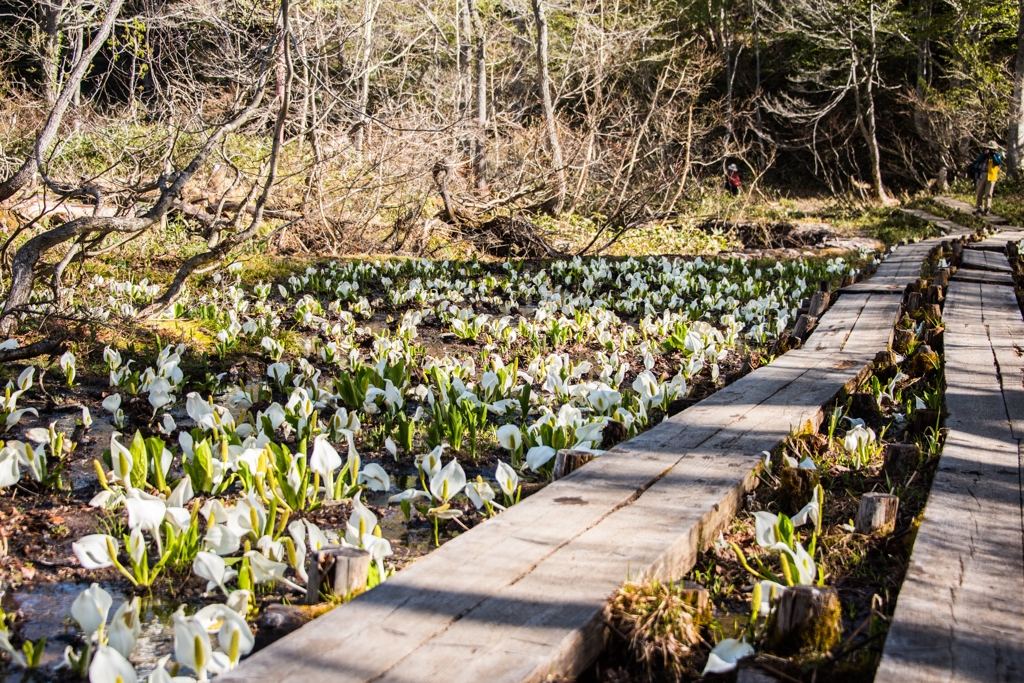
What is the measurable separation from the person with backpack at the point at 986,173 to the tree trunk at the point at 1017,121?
4759mm

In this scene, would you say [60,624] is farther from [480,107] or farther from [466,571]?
[480,107]

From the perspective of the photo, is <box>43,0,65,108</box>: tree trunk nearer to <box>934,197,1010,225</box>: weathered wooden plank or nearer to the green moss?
the green moss

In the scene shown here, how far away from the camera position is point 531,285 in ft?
29.4

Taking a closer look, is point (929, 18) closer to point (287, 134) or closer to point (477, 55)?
point (477, 55)

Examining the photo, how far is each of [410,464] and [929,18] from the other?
91.7 ft

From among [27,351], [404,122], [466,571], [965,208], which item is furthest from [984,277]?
[965,208]

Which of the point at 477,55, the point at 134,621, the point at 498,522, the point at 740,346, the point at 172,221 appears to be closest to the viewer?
the point at 134,621

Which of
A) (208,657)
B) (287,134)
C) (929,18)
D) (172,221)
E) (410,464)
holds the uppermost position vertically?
(929,18)

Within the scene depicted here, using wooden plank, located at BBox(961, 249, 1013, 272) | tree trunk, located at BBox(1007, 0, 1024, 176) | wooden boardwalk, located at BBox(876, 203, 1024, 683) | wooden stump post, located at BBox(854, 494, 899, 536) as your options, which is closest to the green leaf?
wooden stump post, located at BBox(854, 494, 899, 536)

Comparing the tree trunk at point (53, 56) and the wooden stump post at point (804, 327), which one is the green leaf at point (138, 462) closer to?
the wooden stump post at point (804, 327)

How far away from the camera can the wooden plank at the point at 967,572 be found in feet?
5.47

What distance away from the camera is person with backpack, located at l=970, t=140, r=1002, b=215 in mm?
18688

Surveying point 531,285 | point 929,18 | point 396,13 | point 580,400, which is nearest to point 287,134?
point 396,13

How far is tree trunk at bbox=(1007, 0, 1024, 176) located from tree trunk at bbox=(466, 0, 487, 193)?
15720 millimetres
